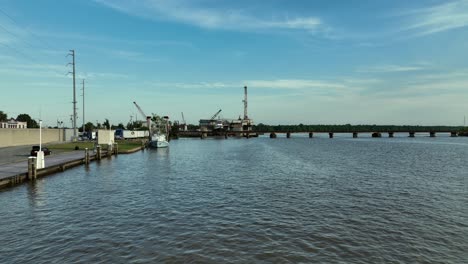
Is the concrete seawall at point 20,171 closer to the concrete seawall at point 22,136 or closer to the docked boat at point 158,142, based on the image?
the concrete seawall at point 22,136

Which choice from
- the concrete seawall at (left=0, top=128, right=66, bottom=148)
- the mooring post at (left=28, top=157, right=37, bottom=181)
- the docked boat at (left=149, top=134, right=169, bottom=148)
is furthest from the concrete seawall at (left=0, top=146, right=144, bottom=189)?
the docked boat at (left=149, top=134, right=169, bottom=148)

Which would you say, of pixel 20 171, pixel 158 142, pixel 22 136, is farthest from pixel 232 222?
pixel 158 142

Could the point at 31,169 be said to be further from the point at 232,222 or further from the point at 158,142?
the point at 158,142

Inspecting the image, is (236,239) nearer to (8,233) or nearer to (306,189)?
(8,233)

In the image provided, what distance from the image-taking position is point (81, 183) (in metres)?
36.3

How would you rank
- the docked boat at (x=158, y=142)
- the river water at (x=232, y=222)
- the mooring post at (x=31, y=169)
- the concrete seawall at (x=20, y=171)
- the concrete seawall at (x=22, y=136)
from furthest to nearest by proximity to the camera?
1. the docked boat at (x=158, y=142)
2. the concrete seawall at (x=22, y=136)
3. the mooring post at (x=31, y=169)
4. the concrete seawall at (x=20, y=171)
5. the river water at (x=232, y=222)

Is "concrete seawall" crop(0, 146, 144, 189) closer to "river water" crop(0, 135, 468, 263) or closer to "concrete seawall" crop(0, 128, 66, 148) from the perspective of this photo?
"river water" crop(0, 135, 468, 263)

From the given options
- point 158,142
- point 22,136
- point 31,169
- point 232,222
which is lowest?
point 232,222

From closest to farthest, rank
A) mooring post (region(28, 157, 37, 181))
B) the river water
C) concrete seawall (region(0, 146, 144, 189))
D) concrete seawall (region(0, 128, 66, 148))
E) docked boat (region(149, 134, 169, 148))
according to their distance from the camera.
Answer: the river water → concrete seawall (region(0, 146, 144, 189)) → mooring post (region(28, 157, 37, 181)) → concrete seawall (region(0, 128, 66, 148)) → docked boat (region(149, 134, 169, 148))

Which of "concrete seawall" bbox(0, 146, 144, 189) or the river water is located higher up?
"concrete seawall" bbox(0, 146, 144, 189)

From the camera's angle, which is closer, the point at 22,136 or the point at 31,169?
the point at 31,169

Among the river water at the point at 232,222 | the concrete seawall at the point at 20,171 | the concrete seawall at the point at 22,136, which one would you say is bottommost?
the river water at the point at 232,222

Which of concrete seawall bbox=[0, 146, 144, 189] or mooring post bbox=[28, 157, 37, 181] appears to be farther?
mooring post bbox=[28, 157, 37, 181]

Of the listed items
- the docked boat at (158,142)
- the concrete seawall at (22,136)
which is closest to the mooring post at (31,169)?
the concrete seawall at (22,136)
